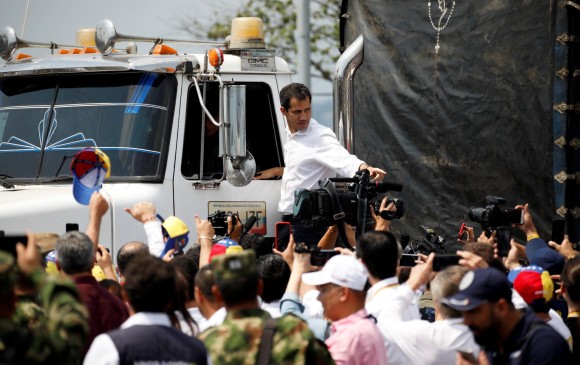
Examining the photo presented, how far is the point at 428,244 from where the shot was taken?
8.84 metres

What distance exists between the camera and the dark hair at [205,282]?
18.2ft

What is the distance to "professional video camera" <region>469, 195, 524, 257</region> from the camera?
7.78 meters

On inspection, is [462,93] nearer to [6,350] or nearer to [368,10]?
[368,10]

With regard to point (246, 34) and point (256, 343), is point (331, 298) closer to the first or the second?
point (256, 343)

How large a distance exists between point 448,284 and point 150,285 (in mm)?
1502

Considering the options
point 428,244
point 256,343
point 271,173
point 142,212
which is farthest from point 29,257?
point 271,173

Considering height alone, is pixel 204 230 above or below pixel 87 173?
below

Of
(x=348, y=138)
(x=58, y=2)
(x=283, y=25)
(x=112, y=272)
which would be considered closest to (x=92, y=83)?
(x=348, y=138)

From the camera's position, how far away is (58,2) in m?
17.5

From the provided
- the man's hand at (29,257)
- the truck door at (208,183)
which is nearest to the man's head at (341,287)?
the man's hand at (29,257)

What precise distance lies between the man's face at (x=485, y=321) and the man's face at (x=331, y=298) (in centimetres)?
78

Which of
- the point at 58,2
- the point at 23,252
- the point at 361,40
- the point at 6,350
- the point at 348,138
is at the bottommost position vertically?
the point at 6,350

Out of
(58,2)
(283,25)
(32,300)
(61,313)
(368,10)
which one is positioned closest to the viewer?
(61,313)

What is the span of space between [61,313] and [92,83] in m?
5.30
